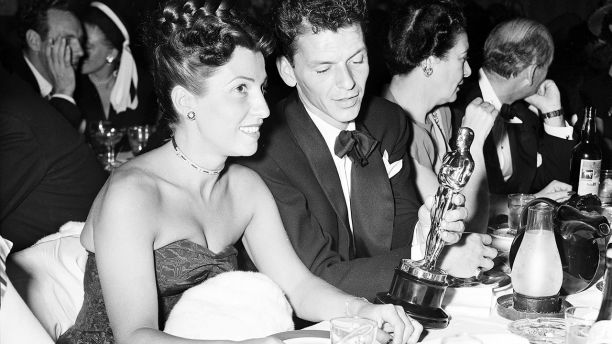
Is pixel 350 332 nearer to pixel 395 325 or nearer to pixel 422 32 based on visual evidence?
pixel 395 325

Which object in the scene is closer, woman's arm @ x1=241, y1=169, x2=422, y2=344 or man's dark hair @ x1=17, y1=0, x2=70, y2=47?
woman's arm @ x1=241, y1=169, x2=422, y2=344

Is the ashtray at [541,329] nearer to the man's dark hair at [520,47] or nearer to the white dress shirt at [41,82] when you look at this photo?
the man's dark hair at [520,47]

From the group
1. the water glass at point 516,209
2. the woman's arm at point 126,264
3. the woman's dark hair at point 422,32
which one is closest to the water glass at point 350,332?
the woman's arm at point 126,264

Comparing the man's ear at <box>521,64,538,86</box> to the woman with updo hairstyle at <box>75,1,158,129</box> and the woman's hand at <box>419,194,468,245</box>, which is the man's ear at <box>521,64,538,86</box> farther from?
the woman with updo hairstyle at <box>75,1,158,129</box>

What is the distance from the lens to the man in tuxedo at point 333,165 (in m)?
2.09

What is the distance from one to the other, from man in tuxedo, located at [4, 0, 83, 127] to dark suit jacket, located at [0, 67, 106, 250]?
1.52 metres

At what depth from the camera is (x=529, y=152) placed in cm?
385

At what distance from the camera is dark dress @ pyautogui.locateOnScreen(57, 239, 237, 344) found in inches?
73.0

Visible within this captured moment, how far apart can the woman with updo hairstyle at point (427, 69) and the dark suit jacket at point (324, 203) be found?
396 millimetres

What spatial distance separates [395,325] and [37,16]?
12.3 feet

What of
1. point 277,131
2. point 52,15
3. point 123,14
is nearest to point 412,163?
point 277,131

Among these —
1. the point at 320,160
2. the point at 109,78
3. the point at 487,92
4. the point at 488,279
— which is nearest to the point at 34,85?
the point at 109,78

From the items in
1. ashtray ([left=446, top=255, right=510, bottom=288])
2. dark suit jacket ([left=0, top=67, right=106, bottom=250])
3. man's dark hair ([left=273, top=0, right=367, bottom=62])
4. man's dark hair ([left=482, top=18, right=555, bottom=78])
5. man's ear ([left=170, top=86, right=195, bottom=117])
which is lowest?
dark suit jacket ([left=0, top=67, right=106, bottom=250])

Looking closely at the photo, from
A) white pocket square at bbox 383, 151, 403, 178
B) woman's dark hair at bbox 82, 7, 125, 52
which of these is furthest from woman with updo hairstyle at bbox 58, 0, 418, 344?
woman's dark hair at bbox 82, 7, 125, 52
